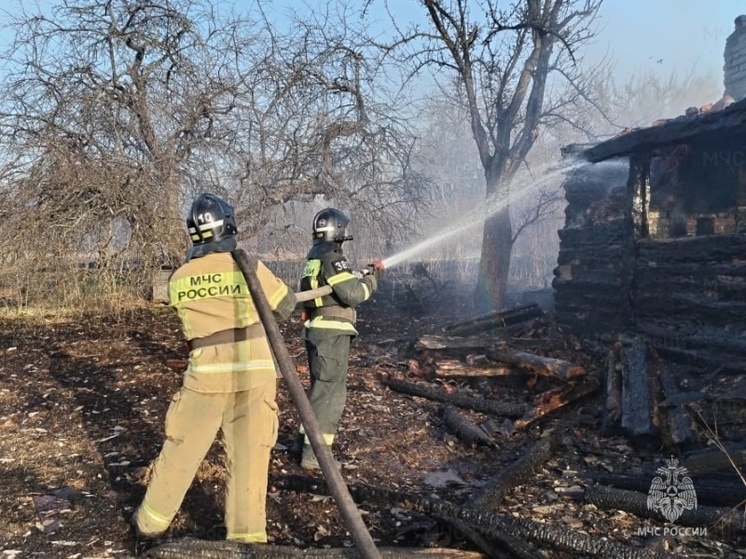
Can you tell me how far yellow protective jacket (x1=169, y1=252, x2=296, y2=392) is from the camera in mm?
3203

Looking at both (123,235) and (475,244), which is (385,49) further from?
(475,244)

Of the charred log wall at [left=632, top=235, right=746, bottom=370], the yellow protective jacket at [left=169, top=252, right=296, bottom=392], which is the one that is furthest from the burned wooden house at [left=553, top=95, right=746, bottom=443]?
the yellow protective jacket at [left=169, top=252, right=296, bottom=392]

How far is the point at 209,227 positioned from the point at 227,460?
53.7 inches

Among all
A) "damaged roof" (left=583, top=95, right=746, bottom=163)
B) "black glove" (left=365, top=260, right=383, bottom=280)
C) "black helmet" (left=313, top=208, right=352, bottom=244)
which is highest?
"damaged roof" (left=583, top=95, right=746, bottom=163)

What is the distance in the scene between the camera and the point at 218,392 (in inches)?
126

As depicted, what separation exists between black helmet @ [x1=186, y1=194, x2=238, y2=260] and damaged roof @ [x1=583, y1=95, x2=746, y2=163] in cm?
601

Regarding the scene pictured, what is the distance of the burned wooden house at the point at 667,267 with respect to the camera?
20.7ft

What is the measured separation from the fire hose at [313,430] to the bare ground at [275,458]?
80 centimetres

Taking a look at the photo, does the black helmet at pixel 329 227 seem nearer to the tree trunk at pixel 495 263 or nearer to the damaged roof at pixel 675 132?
the damaged roof at pixel 675 132

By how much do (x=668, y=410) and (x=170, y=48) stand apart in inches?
395

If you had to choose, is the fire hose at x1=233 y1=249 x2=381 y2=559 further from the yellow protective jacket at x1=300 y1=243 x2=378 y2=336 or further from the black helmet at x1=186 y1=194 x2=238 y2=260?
the yellow protective jacket at x1=300 y1=243 x2=378 y2=336

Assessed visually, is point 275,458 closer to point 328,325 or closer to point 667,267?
point 328,325

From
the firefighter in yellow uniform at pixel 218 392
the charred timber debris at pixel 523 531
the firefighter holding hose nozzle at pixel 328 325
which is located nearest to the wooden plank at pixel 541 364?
the firefighter holding hose nozzle at pixel 328 325

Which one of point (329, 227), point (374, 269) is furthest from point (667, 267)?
point (329, 227)
